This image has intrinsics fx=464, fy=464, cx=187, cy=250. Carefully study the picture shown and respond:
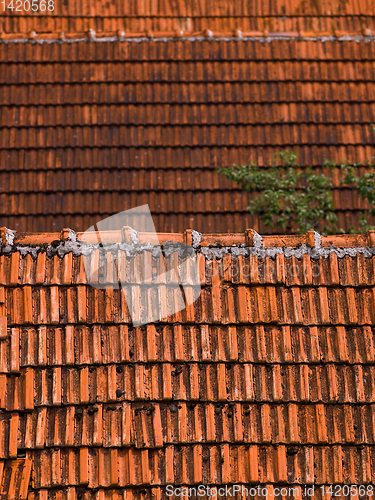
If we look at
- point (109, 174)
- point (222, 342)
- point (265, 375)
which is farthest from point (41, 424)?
point (109, 174)

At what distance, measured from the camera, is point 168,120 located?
7348mm

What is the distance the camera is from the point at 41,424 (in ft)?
9.52

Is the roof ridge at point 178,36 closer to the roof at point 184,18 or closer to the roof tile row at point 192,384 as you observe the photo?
the roof at point 184,18

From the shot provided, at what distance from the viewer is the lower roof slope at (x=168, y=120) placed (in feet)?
23.3

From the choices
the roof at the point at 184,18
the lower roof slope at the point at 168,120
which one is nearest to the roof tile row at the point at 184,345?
the lower roof slope at the point at 168,120

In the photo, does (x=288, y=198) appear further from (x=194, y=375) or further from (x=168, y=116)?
(x=194, y=375)

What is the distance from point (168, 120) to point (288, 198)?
2469 mm

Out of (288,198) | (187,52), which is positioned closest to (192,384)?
(288,198)

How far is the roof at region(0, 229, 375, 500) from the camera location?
2898 mm

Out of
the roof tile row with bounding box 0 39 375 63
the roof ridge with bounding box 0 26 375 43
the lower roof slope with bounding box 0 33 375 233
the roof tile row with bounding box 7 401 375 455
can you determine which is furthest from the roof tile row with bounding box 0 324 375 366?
the roof ridge with bounding box 0 26 375 43

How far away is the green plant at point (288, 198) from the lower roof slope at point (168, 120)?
46cm

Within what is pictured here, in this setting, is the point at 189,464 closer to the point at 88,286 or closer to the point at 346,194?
the point at 88,286

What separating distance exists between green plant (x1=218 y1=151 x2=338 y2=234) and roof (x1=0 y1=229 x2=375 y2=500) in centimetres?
283

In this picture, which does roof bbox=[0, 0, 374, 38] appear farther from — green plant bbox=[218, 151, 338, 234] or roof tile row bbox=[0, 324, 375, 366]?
roof tile row bbox=[0, 324, 375, 366]
